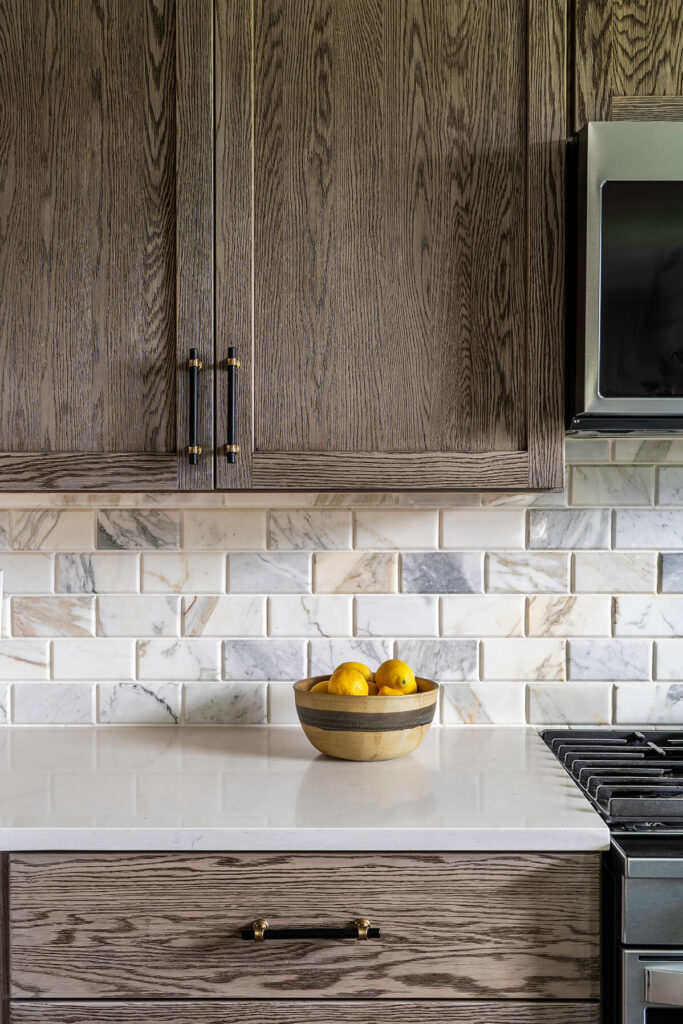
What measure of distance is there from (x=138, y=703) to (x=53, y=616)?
25 cm

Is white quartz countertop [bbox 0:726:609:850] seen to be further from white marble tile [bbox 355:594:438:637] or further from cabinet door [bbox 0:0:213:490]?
cabinet door [bbox 0:0:213:490]

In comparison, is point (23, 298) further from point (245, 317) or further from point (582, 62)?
point (582, 62)

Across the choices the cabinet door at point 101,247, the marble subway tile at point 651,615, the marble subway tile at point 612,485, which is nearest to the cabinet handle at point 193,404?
the cabinet door at point 101,247

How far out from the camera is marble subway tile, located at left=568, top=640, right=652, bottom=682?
168 cm

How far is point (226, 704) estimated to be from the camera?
66.6 inches

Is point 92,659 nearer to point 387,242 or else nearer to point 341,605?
point 341,605

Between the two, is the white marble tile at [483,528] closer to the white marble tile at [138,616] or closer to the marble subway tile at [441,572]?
the marble subway tile at [441,572]

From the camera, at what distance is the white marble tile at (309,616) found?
66.7 inches

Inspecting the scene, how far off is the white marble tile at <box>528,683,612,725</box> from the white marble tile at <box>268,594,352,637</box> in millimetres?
411

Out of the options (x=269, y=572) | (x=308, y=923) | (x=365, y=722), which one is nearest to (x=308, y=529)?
Answer: (x=269, y=572)

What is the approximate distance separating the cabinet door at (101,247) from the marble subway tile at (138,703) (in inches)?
20.8

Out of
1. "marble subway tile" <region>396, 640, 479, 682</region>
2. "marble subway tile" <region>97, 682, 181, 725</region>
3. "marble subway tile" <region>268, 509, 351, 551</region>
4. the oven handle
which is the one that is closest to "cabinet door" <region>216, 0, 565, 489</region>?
"marble subway tile" <region>268, 509, 351, 551</region>

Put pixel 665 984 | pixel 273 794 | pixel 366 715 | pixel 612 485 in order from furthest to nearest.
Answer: pixel 612 485 < pixel 366 715 < pixel 273 794 < pixel 665 984

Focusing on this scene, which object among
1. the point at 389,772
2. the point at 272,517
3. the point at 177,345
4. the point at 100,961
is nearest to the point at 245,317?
the point at 177,345
